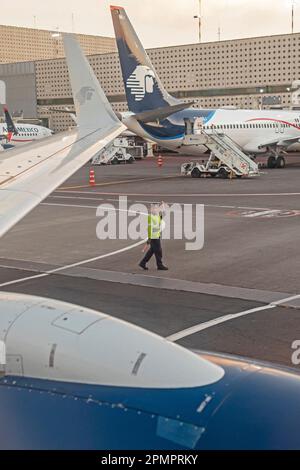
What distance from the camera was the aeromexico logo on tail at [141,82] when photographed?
44.1m

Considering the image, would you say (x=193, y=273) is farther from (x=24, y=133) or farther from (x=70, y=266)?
(x=24, y=133)

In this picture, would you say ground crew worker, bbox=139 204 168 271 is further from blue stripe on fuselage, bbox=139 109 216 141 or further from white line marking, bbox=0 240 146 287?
blue stripe on fuselage, bbox=139 109 216 141

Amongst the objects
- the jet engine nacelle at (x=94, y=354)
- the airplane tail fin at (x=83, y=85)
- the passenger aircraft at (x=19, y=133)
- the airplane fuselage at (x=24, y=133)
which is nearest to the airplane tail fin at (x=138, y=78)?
the passenger aircraft at (x=19, y=133)

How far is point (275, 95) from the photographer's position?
77000 millimetres

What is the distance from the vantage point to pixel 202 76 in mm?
82875

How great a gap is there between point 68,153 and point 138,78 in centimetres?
3541

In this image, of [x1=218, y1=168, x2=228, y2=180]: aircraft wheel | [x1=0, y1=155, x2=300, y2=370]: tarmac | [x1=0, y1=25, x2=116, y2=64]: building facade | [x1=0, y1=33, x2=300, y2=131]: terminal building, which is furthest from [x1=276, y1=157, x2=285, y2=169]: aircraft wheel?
[x1=0, y1=25, x2=116, y2=64]: building facade

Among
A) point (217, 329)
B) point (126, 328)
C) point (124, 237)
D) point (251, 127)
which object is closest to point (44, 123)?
point (251, 127)

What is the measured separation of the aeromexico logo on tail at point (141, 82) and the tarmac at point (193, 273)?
48.4 feet

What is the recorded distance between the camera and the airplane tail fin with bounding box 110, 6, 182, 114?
1592 inches

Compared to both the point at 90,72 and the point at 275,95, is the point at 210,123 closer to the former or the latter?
the point at 275,95

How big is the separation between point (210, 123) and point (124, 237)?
2780cm

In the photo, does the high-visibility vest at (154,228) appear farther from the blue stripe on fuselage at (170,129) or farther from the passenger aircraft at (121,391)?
the blue stripe on fuselage at (170,129)

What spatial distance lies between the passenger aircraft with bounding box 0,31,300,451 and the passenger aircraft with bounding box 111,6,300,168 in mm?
31195
